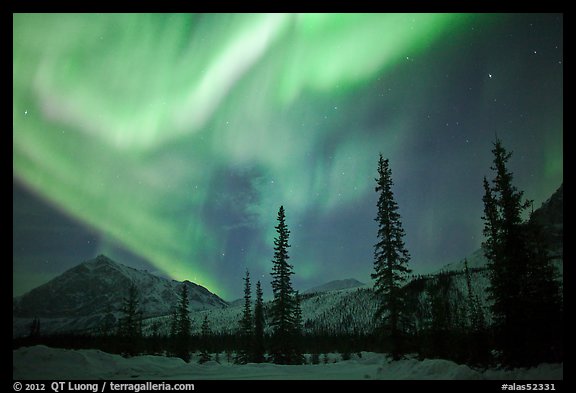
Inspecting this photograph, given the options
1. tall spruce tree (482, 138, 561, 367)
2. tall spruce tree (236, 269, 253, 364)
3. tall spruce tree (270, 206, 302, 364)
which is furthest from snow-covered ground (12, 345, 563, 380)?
tall spruce tree (236, 269, 253, 364)

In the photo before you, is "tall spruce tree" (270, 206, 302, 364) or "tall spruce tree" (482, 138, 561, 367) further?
"tall spruce tree" (270, 206, 302, 364)

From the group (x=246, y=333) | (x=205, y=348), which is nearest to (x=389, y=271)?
(x=246, y=333)

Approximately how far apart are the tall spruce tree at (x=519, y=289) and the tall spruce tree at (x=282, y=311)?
18.8 m

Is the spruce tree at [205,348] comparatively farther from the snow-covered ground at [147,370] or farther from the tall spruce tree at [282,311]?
the snow-covered ground at [147,370]

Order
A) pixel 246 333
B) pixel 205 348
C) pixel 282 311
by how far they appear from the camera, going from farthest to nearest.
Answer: pixel 205 348 → pixel 246 333 → pixel 282 311

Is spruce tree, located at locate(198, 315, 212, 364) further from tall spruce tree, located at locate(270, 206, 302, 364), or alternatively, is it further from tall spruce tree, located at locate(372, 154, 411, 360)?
tall spruce tree, located at locate(372, 154, 411, 360)

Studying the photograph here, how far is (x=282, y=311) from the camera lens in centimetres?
3328

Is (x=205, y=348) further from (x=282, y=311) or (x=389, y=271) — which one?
(x=389, y=271)

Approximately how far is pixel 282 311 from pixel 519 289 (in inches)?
810

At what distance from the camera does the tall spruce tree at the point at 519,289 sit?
1636 centimetres

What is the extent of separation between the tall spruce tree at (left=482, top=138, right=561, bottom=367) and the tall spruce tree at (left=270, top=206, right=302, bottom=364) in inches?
739

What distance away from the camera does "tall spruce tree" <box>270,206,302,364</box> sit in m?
32.3
